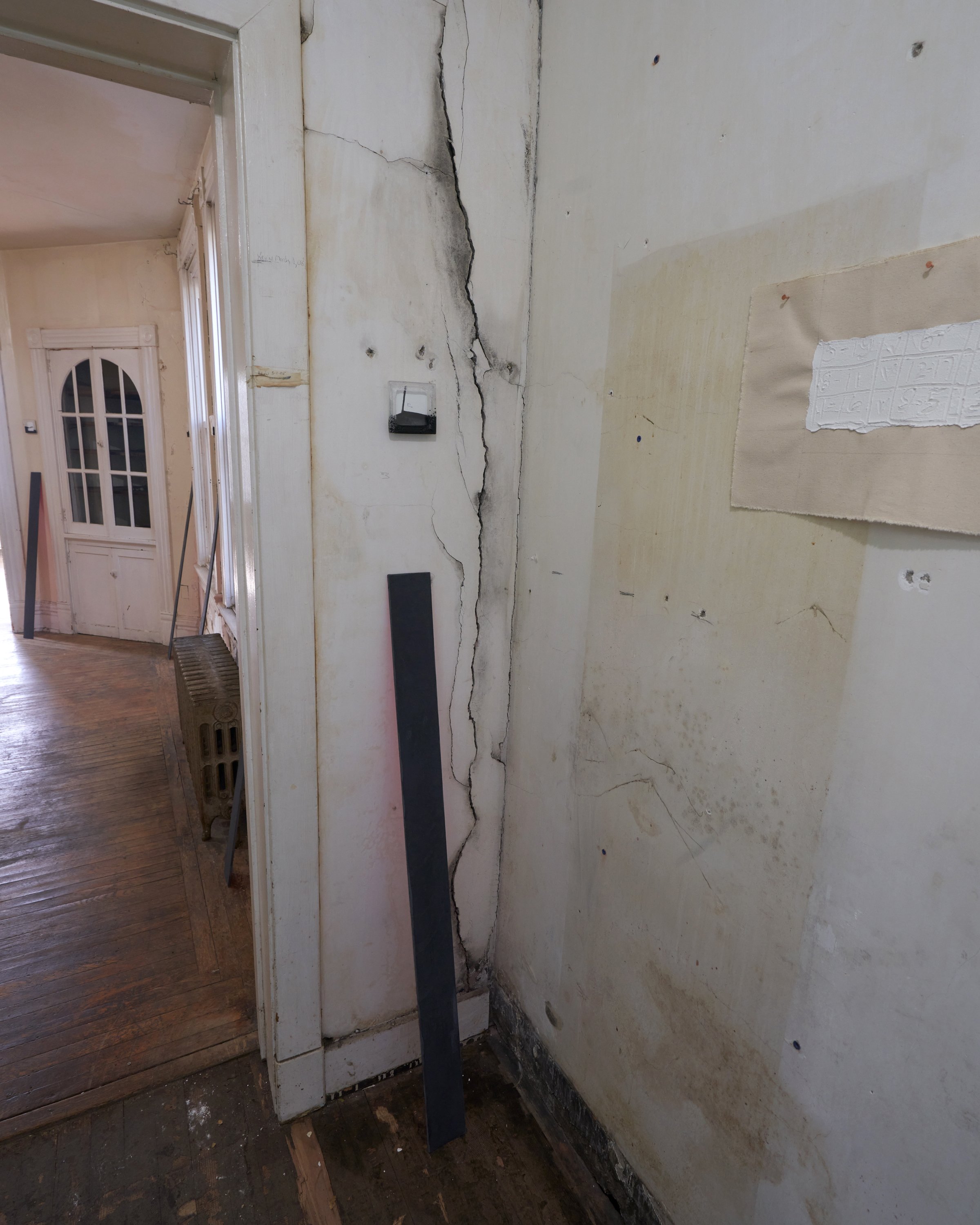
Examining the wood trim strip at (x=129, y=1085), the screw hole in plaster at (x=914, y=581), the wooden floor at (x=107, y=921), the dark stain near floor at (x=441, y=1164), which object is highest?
the screw hole in plaster at (x=914, y=581)

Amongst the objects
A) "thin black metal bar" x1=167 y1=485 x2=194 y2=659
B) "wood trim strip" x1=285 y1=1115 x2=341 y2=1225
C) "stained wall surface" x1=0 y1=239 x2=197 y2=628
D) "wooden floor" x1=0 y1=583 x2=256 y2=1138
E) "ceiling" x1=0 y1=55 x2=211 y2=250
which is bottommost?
"wood trim strip" x1=285 y1=1115 x2=341 y2=1225

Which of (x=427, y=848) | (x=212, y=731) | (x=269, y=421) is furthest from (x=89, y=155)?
(x=427, y=848)

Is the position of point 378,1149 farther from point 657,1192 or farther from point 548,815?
point 548,815

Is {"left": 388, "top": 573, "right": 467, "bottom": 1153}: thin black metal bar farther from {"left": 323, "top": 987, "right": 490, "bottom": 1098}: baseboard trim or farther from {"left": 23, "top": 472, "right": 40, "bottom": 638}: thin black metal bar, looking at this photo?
{"left": 23, "top": 472, "right": 40, "bottom": 638}: thin black metal bar

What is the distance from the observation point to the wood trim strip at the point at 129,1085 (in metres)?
1.61

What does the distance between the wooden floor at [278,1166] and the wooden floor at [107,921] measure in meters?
0.10

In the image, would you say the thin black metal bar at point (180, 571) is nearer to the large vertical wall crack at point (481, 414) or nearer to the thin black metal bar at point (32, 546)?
the thin black metal bar at point (32, 546)

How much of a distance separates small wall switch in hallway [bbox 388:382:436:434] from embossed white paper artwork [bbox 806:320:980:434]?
82 cm

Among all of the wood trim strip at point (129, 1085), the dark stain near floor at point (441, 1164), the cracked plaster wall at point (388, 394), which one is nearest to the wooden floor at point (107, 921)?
the wood trim strip at point (129, 1085)

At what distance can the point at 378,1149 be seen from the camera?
1593 millimetres

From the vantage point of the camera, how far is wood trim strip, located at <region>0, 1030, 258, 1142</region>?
1.61 metres

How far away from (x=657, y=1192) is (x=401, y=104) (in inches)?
88.7

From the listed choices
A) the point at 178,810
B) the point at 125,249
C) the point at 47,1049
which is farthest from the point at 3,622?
the point at 47,1049

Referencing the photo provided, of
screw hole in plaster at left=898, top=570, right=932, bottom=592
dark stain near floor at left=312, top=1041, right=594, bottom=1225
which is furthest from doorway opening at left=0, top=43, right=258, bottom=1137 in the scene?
screw hole in plaster at left=898, top=570, right=932, bottom=592
